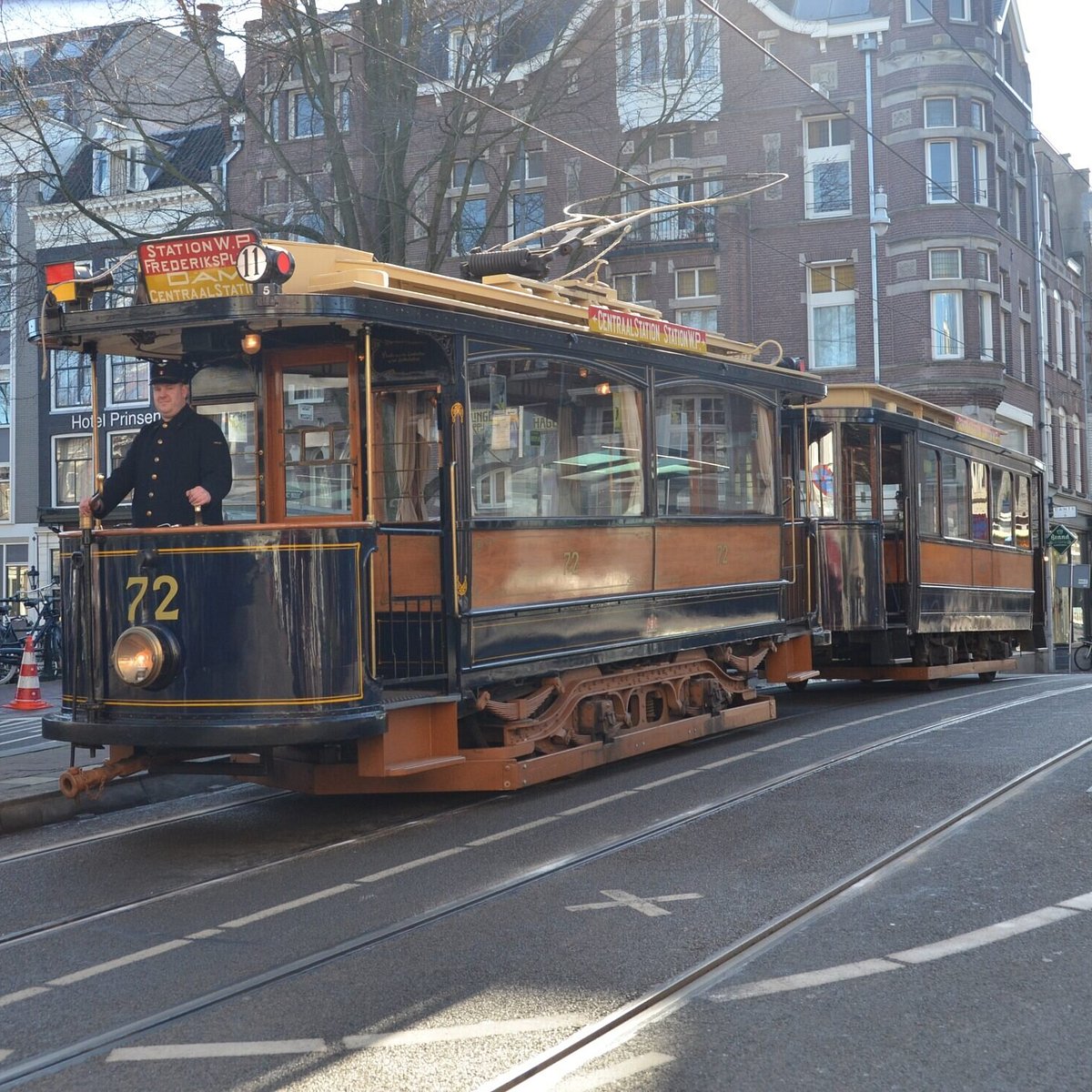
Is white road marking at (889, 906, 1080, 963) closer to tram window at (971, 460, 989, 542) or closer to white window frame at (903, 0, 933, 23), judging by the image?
tram window at (971, 460, 989, 542)

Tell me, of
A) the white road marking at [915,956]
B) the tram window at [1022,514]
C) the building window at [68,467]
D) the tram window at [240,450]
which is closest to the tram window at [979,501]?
the tram window at [1022,514]

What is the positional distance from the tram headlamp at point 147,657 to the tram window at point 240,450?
3.47 ft

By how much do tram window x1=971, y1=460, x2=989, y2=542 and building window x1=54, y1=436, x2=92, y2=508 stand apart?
25200 millimetres

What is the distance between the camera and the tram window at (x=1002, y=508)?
1911 cm

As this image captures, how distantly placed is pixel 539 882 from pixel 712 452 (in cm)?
544

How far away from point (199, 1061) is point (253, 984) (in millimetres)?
781

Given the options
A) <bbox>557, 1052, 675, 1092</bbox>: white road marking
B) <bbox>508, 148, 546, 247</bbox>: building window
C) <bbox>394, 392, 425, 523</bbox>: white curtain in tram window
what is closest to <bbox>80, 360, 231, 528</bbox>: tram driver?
<bbox>394, 392, 425, 523</bbox>: white curtain in tram window

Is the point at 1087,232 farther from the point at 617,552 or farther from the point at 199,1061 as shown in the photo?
the point at 199,1061

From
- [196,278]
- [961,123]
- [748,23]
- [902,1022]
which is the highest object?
[748,23]

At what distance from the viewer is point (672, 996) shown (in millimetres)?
5031

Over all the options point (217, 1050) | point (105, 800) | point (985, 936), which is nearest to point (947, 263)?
point (105, 800)

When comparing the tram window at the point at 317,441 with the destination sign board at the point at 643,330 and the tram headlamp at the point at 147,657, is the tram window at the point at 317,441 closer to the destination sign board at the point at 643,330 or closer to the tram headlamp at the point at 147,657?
the tram headlamp at the point at 147,657

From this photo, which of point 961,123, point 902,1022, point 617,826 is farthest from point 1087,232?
point 902,1022

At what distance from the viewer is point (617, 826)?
26.7 ft
